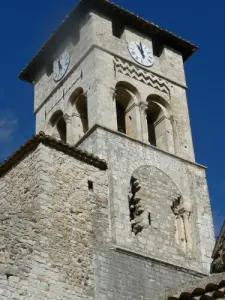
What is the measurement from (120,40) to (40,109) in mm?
3139

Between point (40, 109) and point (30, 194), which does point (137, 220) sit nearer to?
point (30, 194)

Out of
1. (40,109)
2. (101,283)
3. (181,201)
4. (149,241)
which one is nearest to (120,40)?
(40,109)

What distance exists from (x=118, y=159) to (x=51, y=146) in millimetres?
1849

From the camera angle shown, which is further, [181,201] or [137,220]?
[181,201]

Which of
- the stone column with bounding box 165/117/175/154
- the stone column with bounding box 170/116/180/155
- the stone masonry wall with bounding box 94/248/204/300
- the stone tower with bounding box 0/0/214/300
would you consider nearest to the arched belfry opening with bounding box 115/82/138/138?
the stone tower with bounding box 0/0/214/300

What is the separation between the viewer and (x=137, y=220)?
1440cm

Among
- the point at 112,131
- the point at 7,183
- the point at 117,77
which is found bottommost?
the point at 7,183

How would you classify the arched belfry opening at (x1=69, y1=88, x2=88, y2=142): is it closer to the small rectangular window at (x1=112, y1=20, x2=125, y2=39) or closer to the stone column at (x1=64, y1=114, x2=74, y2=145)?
the stone column at (x1=64, y1=114, x2=74, y2=145)

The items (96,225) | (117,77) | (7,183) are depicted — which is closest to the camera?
(96,225)

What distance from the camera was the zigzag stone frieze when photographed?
17.1m

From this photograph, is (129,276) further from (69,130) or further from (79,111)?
(79,111)

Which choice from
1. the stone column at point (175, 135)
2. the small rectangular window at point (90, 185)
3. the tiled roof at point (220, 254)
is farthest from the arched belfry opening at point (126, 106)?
the tiled roof at point (220, 254)

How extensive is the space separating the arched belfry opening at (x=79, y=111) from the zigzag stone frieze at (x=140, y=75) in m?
1.22

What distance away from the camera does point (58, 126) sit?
1811cm
